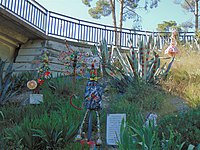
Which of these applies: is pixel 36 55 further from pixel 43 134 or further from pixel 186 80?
pixel 43 134

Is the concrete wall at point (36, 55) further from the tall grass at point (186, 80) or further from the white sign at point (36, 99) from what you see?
the tall grass at point (186, 80)

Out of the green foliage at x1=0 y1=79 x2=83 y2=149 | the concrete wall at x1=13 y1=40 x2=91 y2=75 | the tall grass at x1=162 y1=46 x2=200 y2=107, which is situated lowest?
the green foliage at x1=0 y1=79 x2=83 y2=149

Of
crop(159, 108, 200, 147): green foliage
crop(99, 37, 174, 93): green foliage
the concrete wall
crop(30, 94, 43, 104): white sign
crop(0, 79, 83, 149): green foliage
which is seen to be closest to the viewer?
crop(159, 108, 200, 147): green foliage

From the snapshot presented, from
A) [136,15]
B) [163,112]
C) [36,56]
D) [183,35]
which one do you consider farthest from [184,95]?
[136,15]

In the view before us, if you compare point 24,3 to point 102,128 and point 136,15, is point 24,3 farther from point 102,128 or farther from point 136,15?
point 136,15

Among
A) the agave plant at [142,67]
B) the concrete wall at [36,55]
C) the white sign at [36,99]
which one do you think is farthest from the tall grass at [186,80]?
the concrete wall at [36,55]

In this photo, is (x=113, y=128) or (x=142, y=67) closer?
(x=113, y=128)

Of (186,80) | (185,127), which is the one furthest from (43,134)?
(186,80)

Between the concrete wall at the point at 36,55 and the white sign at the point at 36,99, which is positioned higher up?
the concrete wall at the point at 36,55

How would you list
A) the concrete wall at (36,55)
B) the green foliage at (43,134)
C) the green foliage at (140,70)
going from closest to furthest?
the green foliage at (43,134) → the green foliage at (140,70) → the concrete wall at (36,55)

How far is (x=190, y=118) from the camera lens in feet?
9.96

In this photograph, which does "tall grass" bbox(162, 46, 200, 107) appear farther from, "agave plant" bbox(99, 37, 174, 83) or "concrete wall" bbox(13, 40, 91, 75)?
"concrete wall" bbox(13, 40, 91, 75)

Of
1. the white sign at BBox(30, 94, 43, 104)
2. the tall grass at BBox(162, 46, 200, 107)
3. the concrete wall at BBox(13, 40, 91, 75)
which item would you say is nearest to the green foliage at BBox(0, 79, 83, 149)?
the white sign at BBox(30, 94, 43, 104)

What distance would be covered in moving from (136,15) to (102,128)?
14.9 metres
